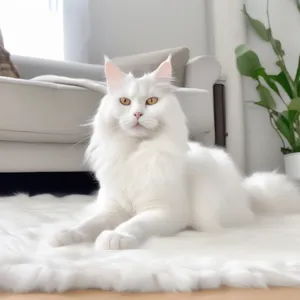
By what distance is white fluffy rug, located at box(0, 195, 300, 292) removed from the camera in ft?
2.07

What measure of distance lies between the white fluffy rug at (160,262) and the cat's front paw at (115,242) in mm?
23

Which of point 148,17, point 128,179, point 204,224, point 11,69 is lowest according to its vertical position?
point 204,224

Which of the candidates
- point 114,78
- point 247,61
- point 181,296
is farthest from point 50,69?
point 181,296

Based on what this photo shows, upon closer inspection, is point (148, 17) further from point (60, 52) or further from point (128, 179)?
point (128, 179)

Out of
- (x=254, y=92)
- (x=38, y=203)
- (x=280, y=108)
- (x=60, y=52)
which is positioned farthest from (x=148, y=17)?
(x=38, y=203)

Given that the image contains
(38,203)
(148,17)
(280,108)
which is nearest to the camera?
(38,203)

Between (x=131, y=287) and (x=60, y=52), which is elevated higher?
(x=60, y=52)

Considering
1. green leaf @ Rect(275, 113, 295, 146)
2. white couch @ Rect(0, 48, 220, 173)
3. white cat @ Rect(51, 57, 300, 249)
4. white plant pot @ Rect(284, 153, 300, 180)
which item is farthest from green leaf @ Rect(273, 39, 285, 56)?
white cat @ Rect(51, 57, 300, 249)

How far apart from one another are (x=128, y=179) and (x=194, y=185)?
0.16 meters

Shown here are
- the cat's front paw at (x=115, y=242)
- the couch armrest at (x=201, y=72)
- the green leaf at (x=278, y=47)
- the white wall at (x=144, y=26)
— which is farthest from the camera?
the white wall at (x=144, y=26)

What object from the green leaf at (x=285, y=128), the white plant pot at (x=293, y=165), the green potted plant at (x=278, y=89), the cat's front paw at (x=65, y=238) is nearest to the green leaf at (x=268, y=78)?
the green potted plant at (x=278, y=89)

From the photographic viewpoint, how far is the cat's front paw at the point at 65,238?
0.89 metres

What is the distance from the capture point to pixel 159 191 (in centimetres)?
107

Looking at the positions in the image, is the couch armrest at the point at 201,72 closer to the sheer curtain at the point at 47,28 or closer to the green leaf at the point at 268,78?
the green leaf at the point at 268,78
